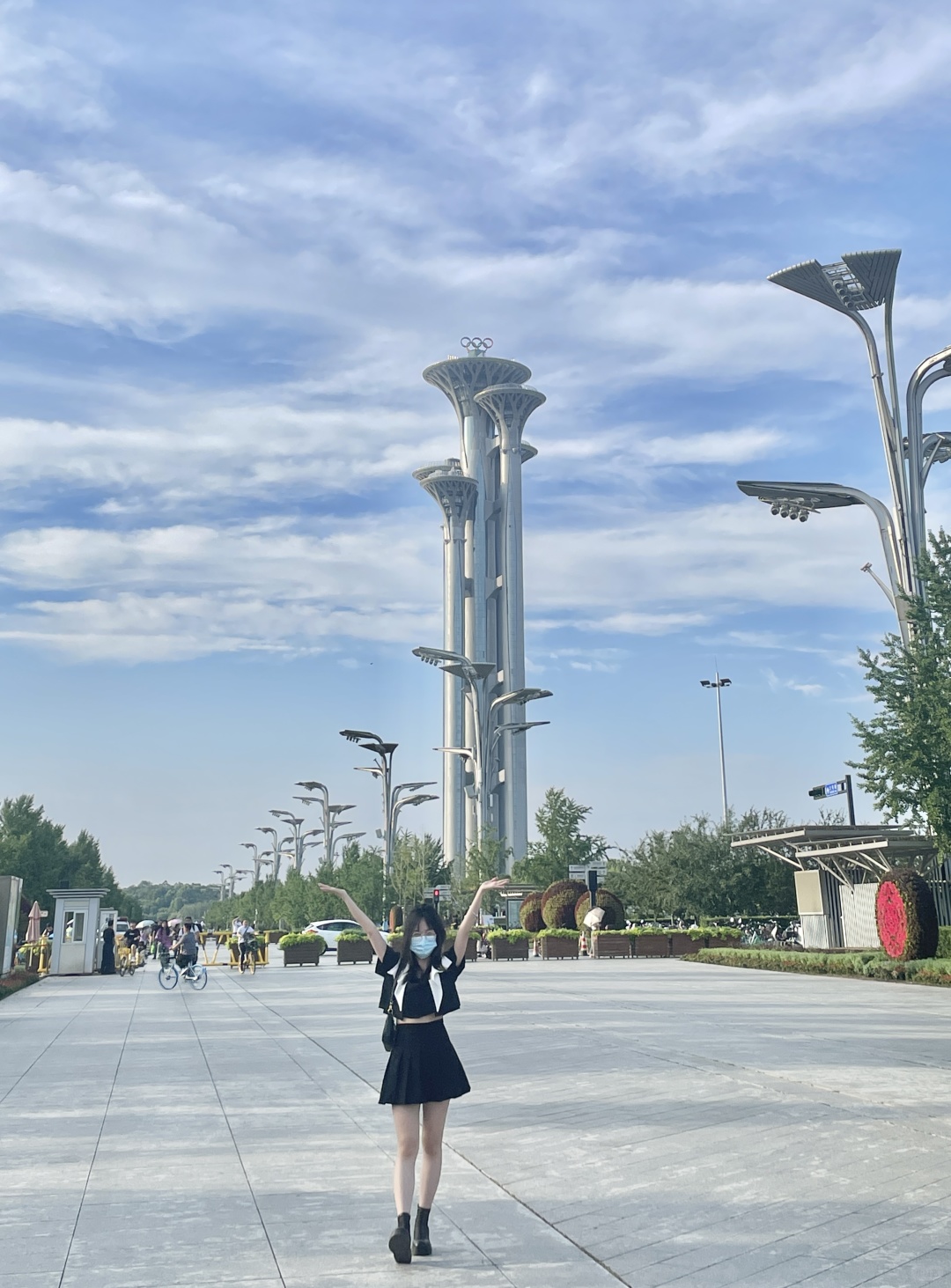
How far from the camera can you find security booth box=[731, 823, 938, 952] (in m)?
28.3

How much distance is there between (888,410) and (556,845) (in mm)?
27133

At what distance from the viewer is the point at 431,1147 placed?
5.29 metres

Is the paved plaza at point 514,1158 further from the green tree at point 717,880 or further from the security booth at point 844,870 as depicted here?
the green tree at point 717,880

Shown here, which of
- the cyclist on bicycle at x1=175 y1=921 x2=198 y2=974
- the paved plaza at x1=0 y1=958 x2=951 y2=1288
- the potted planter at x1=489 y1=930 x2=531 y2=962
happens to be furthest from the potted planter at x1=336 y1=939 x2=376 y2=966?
the paved plaza at x1=0 y1=958 x2=951 y2=1288

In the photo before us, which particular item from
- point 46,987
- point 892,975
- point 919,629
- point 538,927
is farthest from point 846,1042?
point 538,927

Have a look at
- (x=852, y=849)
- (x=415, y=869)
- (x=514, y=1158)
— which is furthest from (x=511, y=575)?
(x=514, y=1158)

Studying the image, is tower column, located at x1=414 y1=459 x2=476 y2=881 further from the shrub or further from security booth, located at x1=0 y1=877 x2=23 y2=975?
security booth, located at x1=0 y1=877 x2=23 y2=975

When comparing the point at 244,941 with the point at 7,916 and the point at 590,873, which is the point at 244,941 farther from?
the point at 590,873

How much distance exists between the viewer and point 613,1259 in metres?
5.05

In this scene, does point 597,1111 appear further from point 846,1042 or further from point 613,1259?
point 846,1042

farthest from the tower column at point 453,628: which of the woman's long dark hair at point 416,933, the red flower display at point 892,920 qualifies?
the woman's long dark hair at point 416,933

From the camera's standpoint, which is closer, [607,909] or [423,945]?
[423,945]

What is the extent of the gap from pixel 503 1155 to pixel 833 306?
2839 centimetres

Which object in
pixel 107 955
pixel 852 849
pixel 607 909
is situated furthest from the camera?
pixel 607 909
